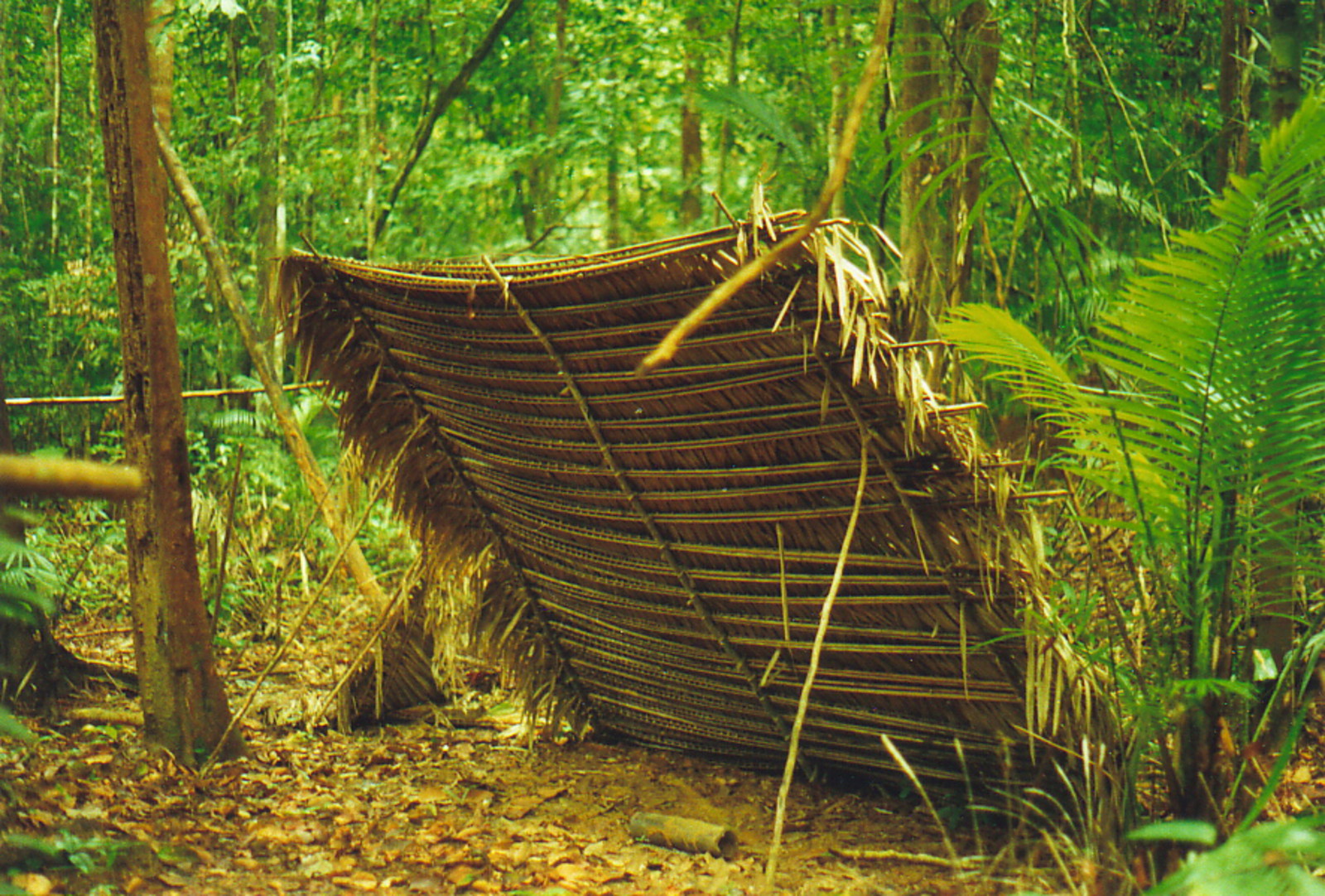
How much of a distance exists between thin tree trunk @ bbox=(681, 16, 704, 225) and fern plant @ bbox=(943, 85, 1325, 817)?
25.3 ft

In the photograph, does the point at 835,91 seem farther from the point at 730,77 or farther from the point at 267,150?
the point at 267,150

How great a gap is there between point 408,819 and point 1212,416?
2.53m

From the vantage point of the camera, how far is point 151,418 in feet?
10.6

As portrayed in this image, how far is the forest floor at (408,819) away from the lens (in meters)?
2.55

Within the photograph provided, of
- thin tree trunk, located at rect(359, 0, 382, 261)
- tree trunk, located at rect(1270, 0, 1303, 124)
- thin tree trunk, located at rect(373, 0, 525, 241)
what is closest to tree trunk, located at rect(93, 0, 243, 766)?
tree trunk, located at rect(1270, 0, 1303, 124)

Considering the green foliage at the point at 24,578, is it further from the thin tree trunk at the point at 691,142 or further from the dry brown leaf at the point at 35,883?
the thin tree trunk at the point at 691,142

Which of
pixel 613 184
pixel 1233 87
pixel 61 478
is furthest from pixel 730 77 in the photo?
pixel 61 478

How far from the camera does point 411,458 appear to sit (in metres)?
3.67

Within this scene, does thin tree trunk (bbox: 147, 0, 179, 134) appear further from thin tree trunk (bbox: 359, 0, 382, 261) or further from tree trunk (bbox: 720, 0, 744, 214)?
tree trunk (bbox: 720, 0, 744, 214)

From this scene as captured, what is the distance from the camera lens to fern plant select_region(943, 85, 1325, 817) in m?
2.04

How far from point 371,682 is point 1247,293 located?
3.56 metres

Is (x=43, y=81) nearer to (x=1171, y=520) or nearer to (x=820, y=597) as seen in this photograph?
(x=820, y=597)

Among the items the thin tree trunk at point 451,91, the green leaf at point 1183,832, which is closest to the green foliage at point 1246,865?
the green leaf at point 1183,832

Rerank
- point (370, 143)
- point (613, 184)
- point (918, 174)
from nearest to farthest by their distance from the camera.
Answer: point (918, 174)
point (370, 143)
point (613, 184)
